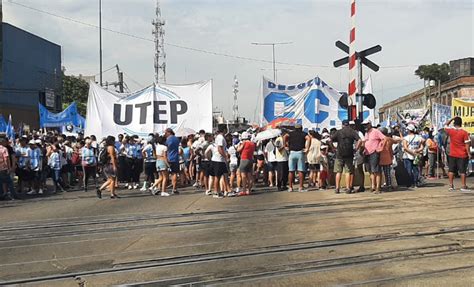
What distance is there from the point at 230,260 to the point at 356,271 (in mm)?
1591

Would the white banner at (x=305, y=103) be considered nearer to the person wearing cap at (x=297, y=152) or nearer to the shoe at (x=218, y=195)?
the person wearing cap at (x=297, y=152)

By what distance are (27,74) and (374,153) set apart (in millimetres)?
46527

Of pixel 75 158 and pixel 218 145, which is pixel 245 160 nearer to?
pixel 218 145

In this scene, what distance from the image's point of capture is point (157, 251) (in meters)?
7.62

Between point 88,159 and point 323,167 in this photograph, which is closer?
point 323,167

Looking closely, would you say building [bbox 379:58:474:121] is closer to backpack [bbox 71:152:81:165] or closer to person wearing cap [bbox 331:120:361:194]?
backpack [bbox 71:152:81:165]

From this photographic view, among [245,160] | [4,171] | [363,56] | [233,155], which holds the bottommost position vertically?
[4,171]

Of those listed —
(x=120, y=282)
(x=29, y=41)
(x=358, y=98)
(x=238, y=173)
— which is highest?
(x=29, y=41)

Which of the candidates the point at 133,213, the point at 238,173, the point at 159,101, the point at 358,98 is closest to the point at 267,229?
the point at 133,213

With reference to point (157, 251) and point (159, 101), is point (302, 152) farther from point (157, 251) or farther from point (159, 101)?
point (157, 251)

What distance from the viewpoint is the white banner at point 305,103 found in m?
19.4

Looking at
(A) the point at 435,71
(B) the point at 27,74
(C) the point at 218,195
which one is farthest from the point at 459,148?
(A) the point at 435,71

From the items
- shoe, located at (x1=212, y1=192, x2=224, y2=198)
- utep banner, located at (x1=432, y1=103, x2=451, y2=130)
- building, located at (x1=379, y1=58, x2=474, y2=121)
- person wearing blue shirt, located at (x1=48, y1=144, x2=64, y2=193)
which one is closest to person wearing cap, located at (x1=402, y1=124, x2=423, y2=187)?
shoe, located at (x1=212, y1=192, x2=224, y2=198)

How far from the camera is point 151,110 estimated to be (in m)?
18.7
